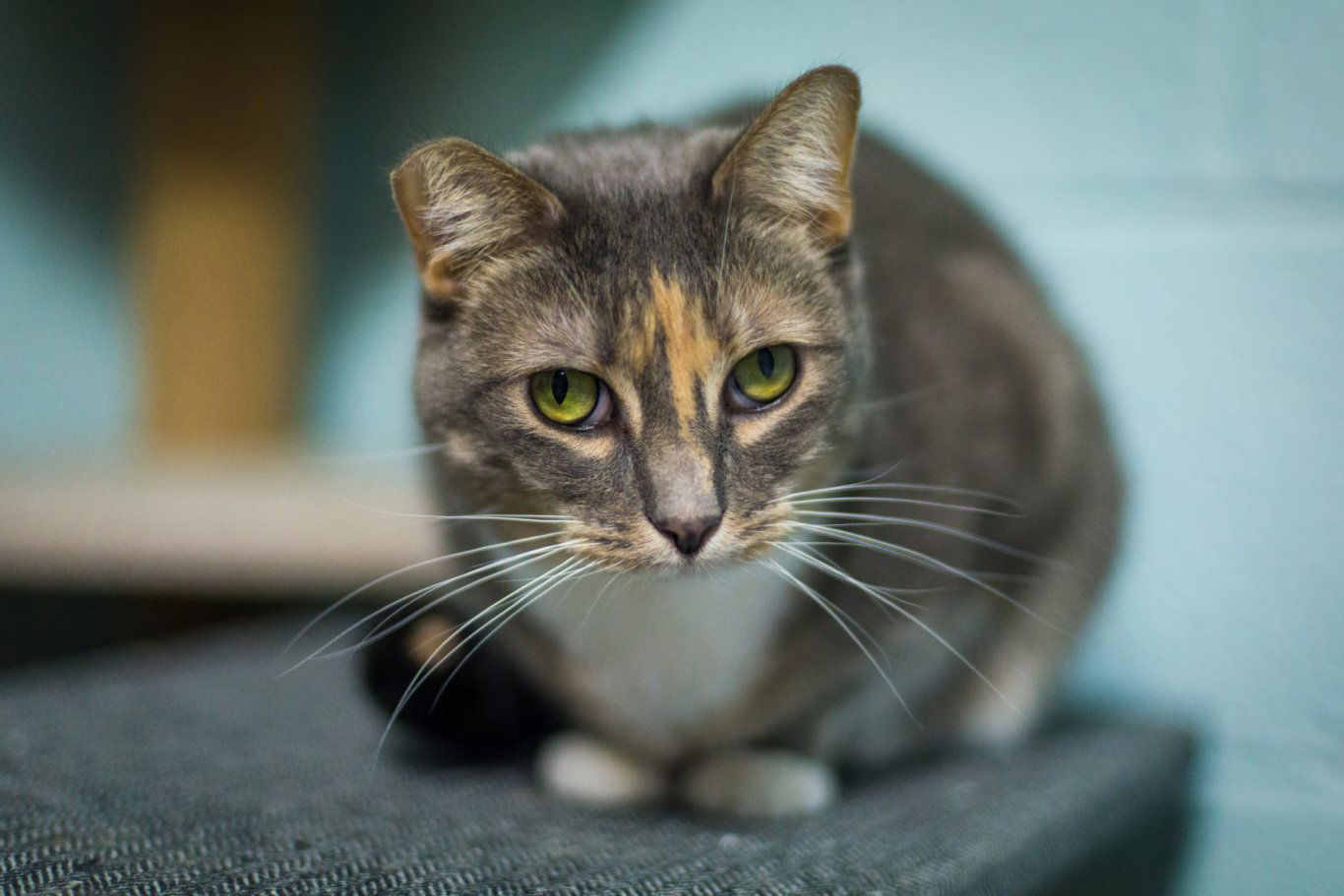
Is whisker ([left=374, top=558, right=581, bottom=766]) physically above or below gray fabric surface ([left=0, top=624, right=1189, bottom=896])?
above

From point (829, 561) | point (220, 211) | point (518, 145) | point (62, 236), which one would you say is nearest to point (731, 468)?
point (829, 561)

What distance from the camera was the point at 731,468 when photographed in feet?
2.61

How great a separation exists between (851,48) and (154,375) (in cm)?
123

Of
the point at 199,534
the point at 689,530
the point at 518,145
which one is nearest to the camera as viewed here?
the point at 689,530

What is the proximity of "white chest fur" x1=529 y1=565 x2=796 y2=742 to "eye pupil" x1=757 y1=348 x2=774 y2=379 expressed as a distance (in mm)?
163

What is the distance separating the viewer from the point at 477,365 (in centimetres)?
86

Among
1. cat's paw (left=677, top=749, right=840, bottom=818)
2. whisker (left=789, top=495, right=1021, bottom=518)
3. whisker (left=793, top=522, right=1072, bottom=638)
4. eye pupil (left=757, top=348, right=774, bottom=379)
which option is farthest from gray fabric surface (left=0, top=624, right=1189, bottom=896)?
eye pupil (left=757, top=348, right=774, bottom=379)

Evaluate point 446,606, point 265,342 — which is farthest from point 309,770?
point 265,342

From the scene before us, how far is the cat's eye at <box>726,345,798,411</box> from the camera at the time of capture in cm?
83

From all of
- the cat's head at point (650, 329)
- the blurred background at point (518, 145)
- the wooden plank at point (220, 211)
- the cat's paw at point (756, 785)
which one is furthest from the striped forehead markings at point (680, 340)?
the wooden plank at point (220, 211)

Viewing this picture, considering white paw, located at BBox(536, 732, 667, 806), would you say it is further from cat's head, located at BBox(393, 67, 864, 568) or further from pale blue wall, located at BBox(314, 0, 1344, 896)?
pale blue wall, located at BBox(314, 0, 1344, 896)

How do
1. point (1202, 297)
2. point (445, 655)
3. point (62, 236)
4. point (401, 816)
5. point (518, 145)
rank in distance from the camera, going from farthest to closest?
point (62, 236), point (518, 145), point (1202, 297), point (445, 655), point (401, 816)

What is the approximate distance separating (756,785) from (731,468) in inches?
12.4

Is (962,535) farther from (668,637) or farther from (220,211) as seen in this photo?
(220,211)
